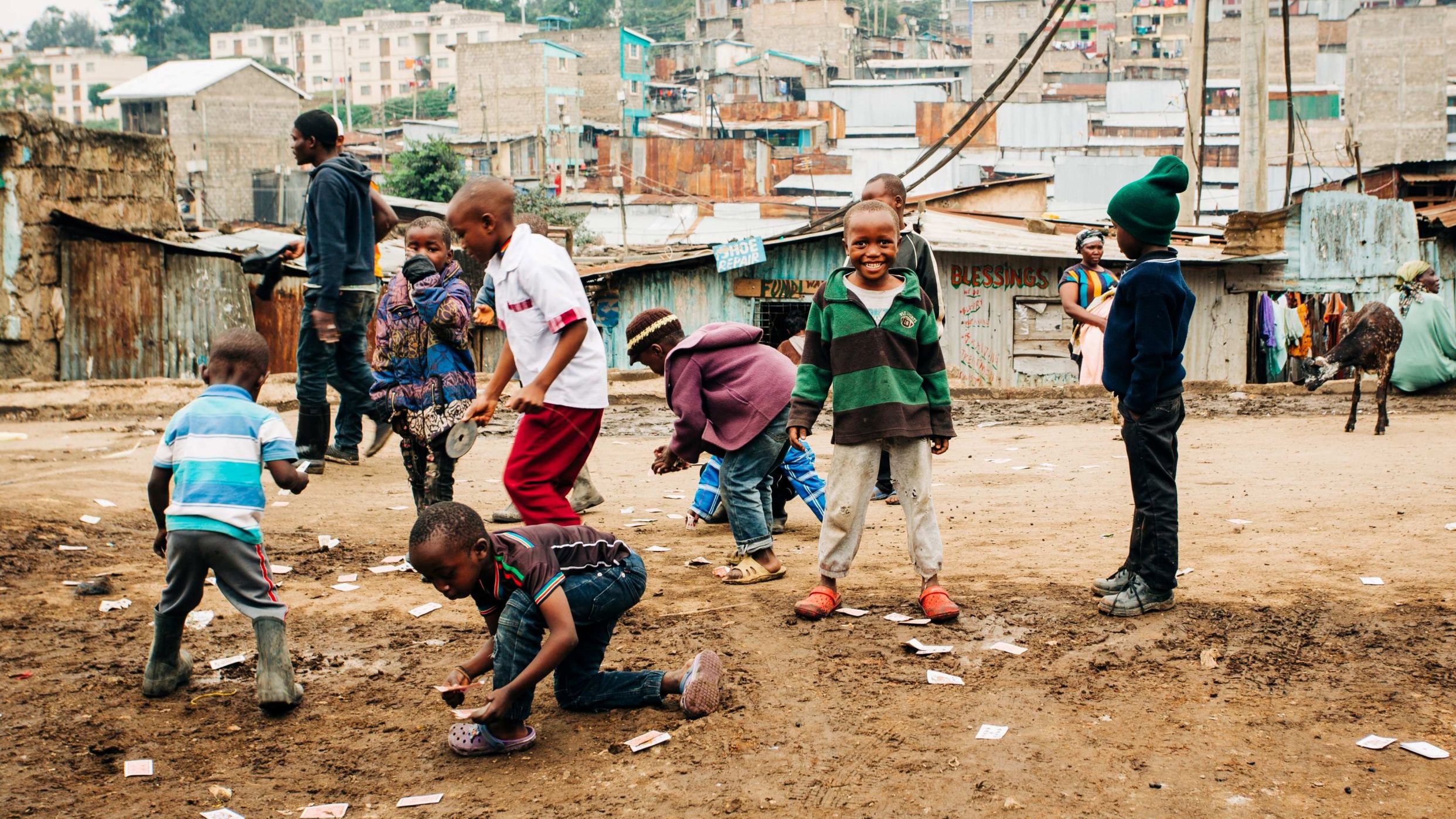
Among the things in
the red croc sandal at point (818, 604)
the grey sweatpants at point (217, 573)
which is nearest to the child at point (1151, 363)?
the red croc sandal at point (818, 604)

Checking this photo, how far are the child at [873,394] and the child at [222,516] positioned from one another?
191cm

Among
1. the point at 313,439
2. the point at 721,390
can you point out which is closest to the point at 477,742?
the point at 721,390

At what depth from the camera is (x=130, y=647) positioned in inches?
186

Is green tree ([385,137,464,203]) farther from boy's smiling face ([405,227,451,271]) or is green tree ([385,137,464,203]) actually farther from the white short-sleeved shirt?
the white short-sleeved shirt

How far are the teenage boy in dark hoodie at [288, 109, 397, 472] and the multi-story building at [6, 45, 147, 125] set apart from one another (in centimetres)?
9559

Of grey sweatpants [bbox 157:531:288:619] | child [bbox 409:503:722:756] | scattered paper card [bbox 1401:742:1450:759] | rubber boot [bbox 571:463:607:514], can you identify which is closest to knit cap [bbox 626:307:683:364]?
rubber boot [bbox 571:463:607:514]

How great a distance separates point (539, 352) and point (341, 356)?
3.24 metres

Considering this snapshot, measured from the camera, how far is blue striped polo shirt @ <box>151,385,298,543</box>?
13.2ft

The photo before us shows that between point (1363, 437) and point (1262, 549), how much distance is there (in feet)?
17.3

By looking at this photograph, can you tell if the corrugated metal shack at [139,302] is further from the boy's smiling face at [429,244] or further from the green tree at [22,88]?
the green tree at [22,88]

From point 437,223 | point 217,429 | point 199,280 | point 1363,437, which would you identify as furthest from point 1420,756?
point 199,280

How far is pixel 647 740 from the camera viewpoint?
3734 mm

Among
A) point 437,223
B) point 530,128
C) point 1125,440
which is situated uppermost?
point 530,128

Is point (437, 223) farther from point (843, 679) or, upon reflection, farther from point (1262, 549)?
point (1262, 549)
